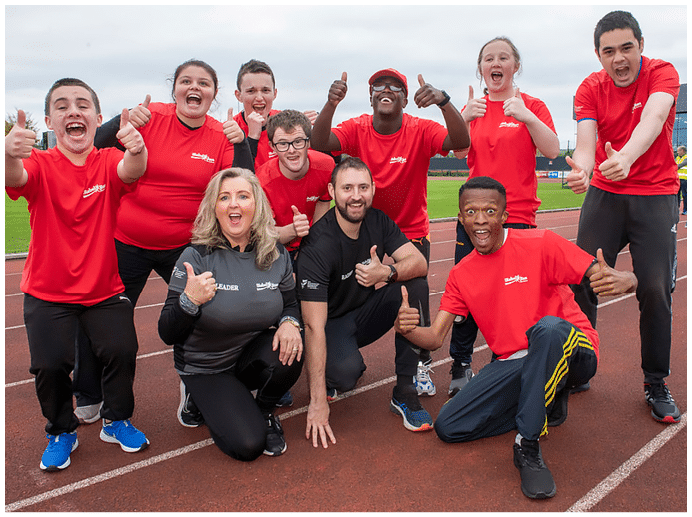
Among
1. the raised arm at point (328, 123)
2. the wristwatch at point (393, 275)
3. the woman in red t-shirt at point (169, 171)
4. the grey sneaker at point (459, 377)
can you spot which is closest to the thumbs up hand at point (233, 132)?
the woman in red t-shirt at point (169, 171)

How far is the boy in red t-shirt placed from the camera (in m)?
3.17

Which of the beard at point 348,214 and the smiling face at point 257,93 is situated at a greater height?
the smiling face at point 257,93

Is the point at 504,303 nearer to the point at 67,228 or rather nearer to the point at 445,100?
the point at 445,100

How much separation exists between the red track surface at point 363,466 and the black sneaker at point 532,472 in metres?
0.05

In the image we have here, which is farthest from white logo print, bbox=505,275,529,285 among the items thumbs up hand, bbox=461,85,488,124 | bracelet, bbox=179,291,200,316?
bracelet, bbox=179,291,200,316

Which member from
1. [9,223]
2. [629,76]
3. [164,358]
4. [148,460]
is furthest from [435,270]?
[9,223]

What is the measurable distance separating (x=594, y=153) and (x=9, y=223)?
16.5 m

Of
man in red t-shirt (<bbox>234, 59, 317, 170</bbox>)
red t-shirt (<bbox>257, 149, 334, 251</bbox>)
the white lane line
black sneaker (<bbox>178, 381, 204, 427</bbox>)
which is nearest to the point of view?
the white lane line

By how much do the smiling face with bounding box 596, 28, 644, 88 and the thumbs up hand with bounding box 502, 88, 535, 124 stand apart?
57 cm

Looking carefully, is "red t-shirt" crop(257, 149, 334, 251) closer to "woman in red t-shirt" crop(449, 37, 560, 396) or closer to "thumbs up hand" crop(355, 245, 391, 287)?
"thumbs up hand" crop(355, 245, 391, 287)

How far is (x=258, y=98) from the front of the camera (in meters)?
4.83

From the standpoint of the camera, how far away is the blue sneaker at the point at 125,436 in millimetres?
3412

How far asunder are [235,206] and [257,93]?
1806mm

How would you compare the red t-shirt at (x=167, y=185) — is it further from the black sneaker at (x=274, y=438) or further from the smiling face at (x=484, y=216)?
the smiling face at (x=484, y=216)
